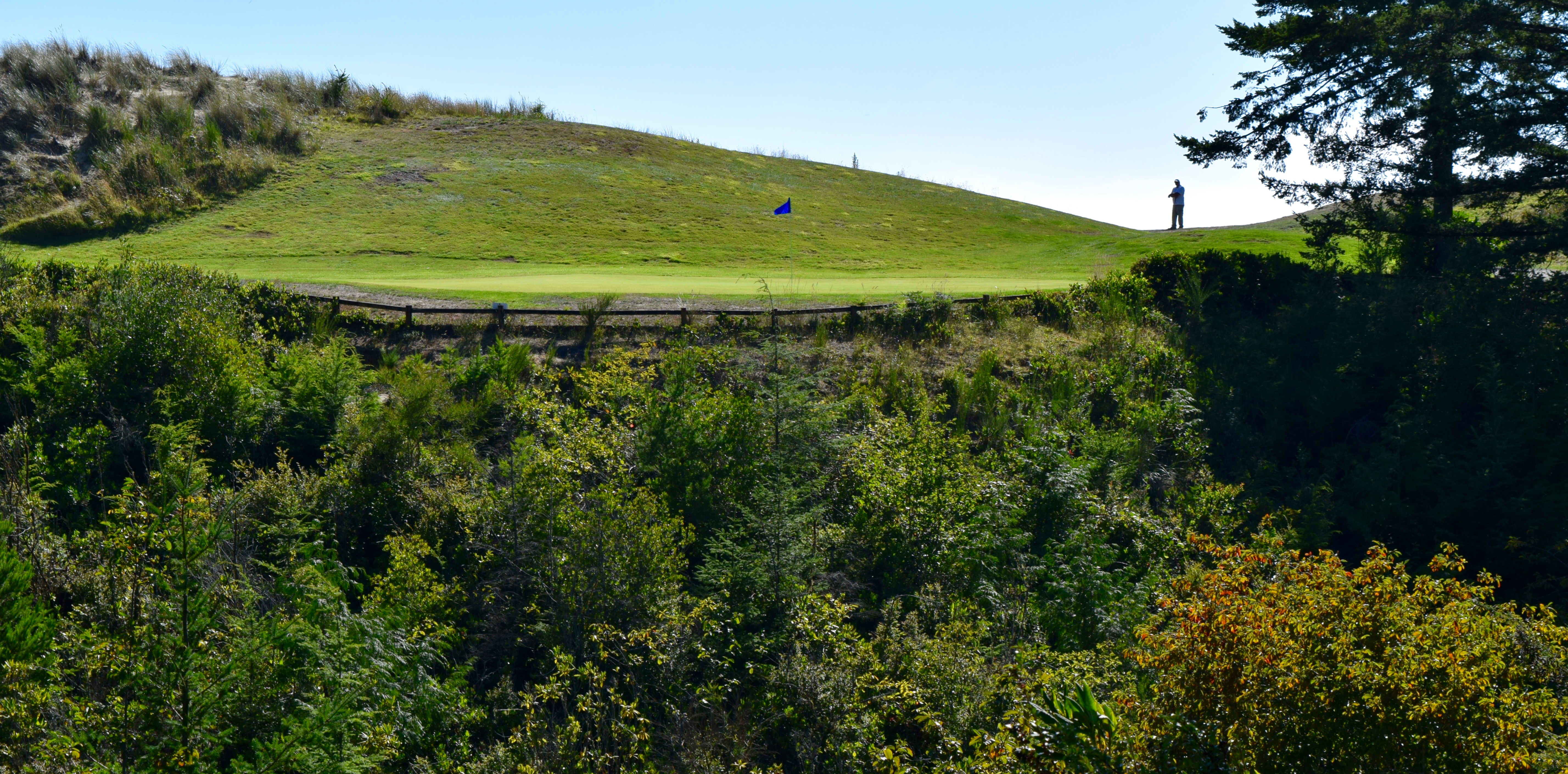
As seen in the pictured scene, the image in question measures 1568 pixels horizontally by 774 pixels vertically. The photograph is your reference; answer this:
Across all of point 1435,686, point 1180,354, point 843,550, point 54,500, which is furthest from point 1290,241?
point 54,500

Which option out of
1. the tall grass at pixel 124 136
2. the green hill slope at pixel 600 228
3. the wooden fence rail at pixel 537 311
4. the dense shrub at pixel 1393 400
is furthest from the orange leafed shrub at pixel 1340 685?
the tall grass at pixel 124 136

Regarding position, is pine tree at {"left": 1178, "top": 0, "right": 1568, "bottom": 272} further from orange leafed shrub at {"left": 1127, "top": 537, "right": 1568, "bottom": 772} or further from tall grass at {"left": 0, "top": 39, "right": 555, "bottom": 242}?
tall grass at {"left": 0, "top": 39, "right": 555, "bottom": 242}

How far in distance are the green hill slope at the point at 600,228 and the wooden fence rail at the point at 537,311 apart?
1181 mm

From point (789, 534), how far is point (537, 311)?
360 inches

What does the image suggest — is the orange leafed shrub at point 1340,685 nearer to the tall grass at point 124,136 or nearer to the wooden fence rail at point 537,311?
the wooden fence rail at point 537,311

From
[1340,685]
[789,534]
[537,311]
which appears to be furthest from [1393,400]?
[537,311]

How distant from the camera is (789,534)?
40.8 feet

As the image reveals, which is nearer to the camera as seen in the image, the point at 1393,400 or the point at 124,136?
the point at 1393,400

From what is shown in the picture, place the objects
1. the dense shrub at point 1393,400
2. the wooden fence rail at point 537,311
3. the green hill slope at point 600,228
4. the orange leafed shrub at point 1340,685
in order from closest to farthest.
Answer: the orange leafed shrub at point 1340,685 < the dense shrub at point 1393,400 < the wooden fence rail at point 537,311 < the green hill slope at point 600,228

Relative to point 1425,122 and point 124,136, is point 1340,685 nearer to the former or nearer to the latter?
point 1425,122

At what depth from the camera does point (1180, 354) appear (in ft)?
63.7

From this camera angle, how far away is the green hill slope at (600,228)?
24625 mm

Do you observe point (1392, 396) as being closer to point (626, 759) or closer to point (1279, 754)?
point (1279, 754)

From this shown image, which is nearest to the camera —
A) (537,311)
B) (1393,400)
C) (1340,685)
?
(1340,685)
